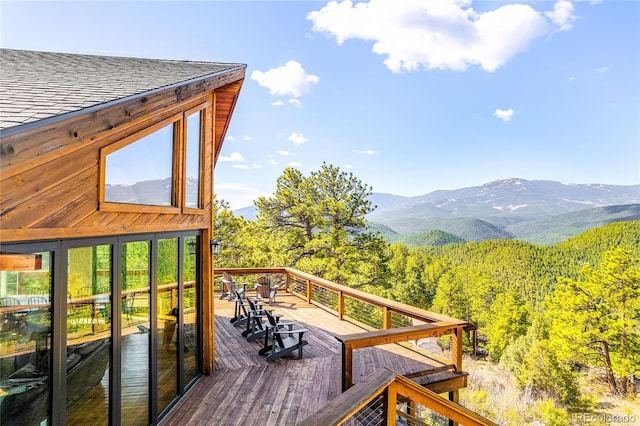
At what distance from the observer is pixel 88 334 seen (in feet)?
8.93

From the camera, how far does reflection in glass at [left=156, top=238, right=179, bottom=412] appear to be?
3.75 meters

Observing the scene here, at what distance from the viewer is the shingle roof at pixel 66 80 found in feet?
6.97

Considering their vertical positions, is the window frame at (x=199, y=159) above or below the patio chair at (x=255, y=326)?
above

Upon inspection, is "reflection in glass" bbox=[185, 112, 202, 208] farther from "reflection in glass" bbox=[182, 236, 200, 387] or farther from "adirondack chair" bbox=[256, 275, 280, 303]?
"adirondack chair" bbox=[256, 275, 280, 303]

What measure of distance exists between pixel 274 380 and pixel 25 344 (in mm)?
3230

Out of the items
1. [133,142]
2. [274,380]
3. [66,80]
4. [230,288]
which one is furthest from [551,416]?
[66,80]

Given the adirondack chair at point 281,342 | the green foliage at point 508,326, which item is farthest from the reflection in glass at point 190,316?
the green foliage at point 508,326

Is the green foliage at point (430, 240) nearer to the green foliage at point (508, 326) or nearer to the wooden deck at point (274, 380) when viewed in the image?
the green foliage at point (508, 326)

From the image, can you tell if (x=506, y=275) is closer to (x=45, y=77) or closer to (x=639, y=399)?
(x=639, y=399)

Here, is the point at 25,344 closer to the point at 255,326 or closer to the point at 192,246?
the point at 192,246

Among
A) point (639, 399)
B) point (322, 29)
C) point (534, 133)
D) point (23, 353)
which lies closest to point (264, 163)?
point (534, 133)

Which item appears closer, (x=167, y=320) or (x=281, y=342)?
(x=167, y=320)

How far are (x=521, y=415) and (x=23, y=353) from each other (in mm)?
20851

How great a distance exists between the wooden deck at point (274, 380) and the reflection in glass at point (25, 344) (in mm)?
1755
